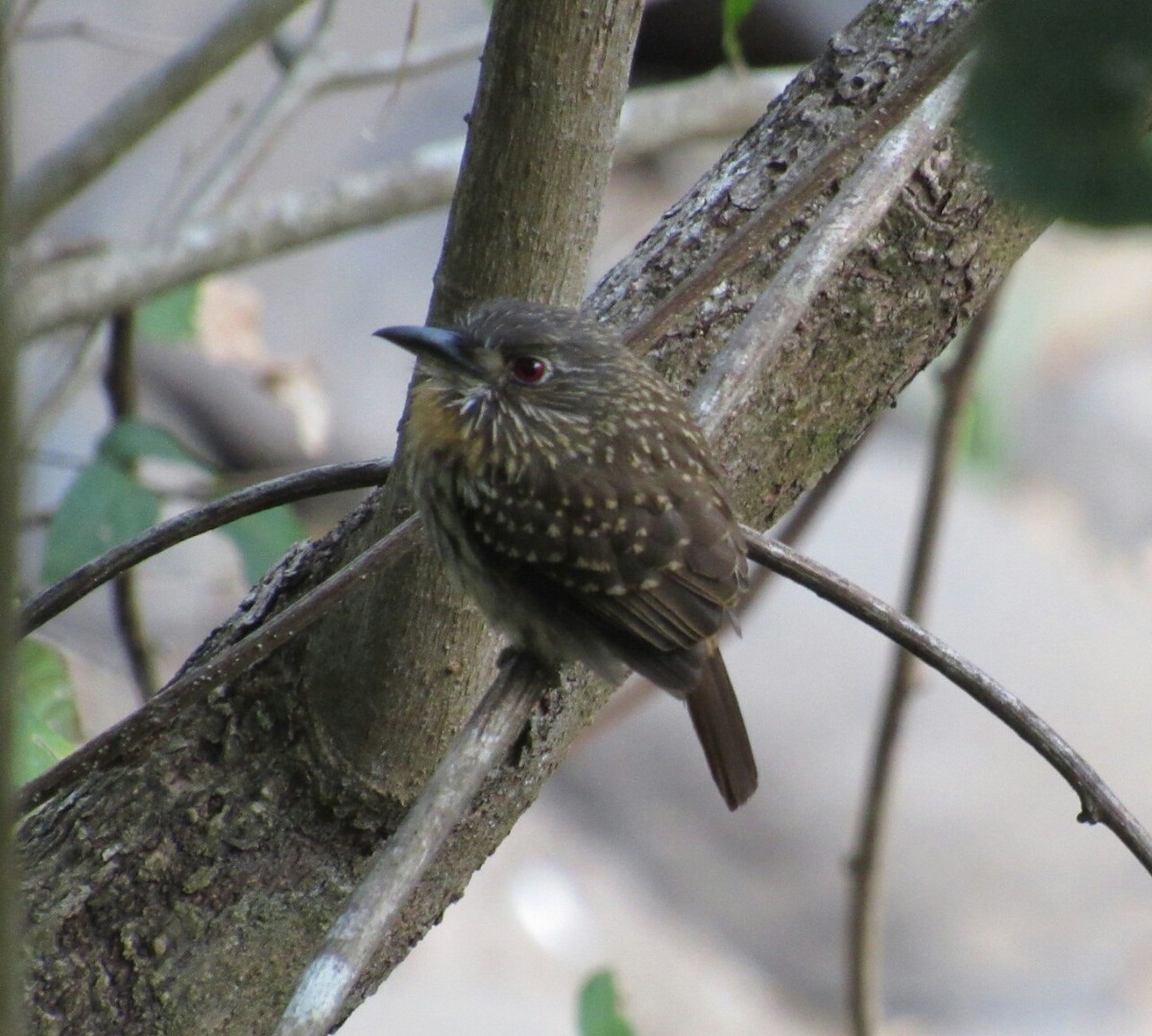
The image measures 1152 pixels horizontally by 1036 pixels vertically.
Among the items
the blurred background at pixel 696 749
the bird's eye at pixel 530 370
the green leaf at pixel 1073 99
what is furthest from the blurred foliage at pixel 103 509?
the blurred background at pixel 696 749

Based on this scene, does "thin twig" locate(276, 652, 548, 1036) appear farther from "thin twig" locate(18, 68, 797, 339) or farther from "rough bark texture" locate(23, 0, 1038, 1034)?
"thin twig" locate(18, 68, 797, 339)

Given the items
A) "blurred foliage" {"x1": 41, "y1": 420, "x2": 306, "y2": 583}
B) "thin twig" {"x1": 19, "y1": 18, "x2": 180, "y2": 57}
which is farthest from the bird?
"thin twig" {"x1": 19, "y1": 18, "x2": 180, "y2": 57}

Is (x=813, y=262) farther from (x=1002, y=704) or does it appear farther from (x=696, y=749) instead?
(x=696, y=749)

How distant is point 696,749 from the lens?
747 cm

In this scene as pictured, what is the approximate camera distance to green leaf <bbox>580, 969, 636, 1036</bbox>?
2.28 m

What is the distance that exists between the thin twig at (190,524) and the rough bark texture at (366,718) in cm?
7

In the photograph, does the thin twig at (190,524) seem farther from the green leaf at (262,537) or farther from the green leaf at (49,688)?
the green leaf at (262,537)

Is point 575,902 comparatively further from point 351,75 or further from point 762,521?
point 762,521

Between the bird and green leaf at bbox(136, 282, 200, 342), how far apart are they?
1484mm

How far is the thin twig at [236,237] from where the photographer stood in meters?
3.25

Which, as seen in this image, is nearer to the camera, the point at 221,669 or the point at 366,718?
the point at 221,669

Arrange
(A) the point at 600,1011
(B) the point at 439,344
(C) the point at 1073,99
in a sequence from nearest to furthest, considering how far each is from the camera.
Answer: (C) the point at 1073,99
(B) the point at 439,344
(A) the point at 600,1011

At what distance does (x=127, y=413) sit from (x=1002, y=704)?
88.6 inches

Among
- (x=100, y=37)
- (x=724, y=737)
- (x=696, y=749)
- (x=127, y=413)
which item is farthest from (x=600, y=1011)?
(x=696, y=749)
